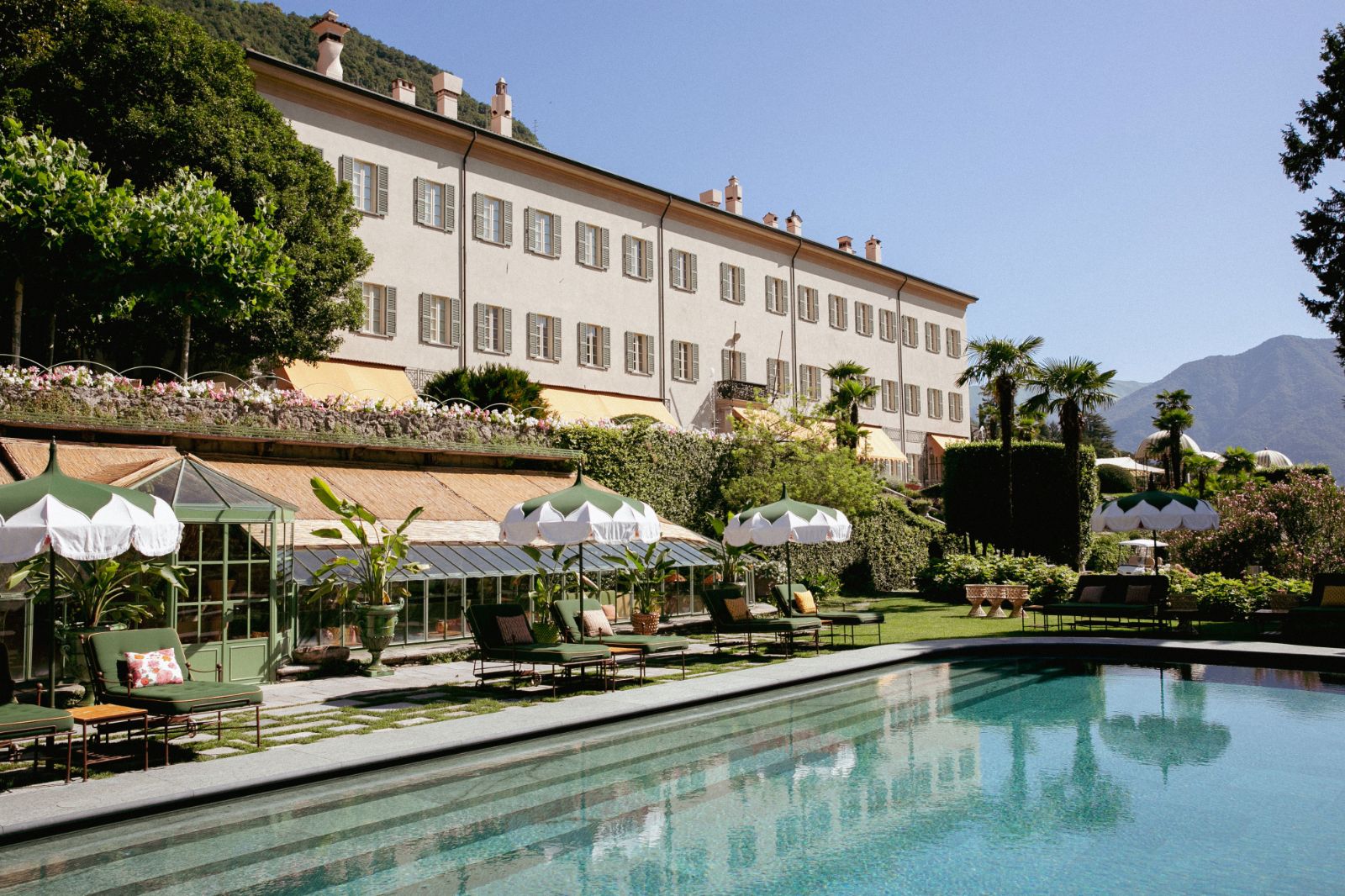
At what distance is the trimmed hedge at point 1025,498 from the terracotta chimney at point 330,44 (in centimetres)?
2336

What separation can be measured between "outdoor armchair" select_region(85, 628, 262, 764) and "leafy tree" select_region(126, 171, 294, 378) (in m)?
10.8

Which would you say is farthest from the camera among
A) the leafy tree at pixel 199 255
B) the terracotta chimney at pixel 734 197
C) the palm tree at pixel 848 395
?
the terracotta chimney at pixel 734 197

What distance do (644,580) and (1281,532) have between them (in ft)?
53.0

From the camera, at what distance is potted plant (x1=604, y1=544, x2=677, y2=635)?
20266 mm

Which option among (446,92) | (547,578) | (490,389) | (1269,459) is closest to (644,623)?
(547,578)

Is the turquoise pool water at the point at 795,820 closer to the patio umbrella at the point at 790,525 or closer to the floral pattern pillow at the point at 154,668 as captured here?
the floral pattern pillow at the point at 154,668

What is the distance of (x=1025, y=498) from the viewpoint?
33.8 metres

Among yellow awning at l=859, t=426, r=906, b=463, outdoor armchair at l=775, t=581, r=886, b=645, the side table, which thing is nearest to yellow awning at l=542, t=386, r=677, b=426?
yellow awning at l=859, t=426, r=906, b=463

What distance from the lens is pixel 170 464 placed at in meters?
14.5

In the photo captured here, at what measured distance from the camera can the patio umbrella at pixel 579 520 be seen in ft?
46.1

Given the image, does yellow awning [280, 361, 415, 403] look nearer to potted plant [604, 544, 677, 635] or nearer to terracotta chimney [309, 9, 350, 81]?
potted plant [604, 544, 677, 635]

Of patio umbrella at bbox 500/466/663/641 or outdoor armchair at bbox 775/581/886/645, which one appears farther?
outdoor armchair at bbox 775/581/886/645

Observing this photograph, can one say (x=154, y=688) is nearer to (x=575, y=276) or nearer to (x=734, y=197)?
(x=575, y=276)

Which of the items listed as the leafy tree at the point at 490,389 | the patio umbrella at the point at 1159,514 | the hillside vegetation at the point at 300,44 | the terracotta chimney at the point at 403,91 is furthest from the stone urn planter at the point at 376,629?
the hillside vegetation at the point at 300,44
